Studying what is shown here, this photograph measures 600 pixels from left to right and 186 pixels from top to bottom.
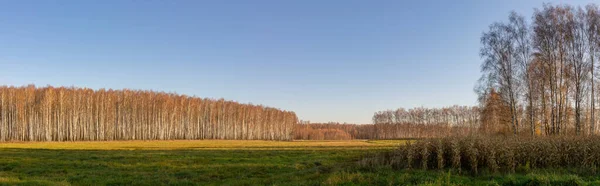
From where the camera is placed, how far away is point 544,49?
3428 centimetres

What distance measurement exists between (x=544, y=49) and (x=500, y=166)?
2375cm

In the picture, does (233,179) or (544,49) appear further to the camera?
(544,49)

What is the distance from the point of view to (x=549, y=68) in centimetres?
3409

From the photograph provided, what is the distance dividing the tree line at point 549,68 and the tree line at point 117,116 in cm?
7390

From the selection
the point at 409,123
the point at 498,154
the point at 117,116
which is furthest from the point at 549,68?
the point at 409,123

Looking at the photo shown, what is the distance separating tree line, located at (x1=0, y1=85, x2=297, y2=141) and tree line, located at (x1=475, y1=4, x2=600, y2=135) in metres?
73.9

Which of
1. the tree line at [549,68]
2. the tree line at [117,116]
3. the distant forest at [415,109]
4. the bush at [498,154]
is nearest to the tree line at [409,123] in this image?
the distant forest at [415,109]

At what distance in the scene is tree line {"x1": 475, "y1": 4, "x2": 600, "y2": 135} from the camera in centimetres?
3247

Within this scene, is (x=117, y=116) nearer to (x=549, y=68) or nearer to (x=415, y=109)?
(x=549, y=68)

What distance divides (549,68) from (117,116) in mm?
81791

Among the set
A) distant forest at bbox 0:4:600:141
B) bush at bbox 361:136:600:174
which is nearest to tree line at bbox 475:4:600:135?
distant forest at bbox 0:4:600:141

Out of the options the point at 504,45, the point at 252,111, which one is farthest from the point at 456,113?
the point at 504,45

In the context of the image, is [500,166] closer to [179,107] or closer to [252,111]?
[179,107]

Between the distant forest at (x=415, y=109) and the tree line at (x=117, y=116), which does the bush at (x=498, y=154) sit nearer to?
the distant forest at (x=415, y=109)
